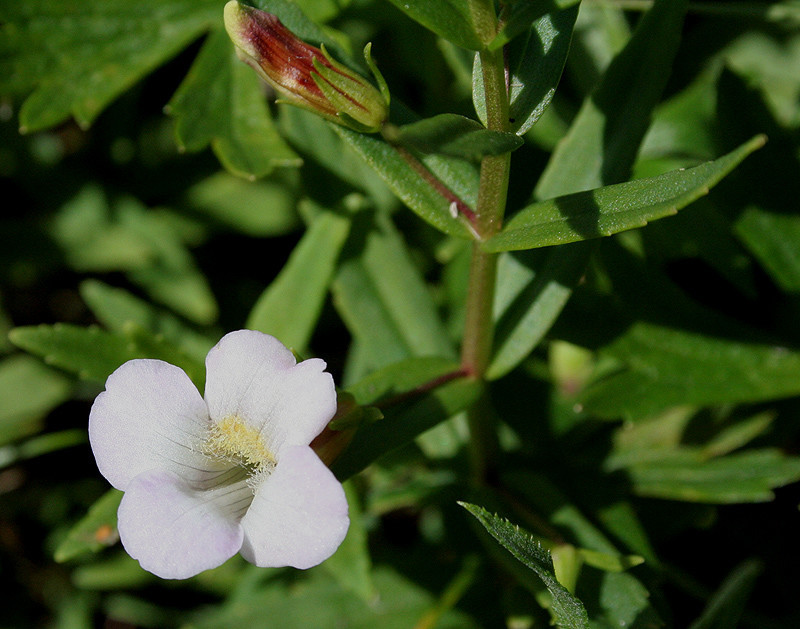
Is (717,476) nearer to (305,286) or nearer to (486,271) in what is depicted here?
(486,271)

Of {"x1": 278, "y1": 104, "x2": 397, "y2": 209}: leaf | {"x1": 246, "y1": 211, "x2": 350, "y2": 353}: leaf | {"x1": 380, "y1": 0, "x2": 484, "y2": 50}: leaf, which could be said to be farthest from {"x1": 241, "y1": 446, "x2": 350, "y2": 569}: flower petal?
{"x1": 278, "y1": 104, "x2": 397, "y2": 209}: leaf

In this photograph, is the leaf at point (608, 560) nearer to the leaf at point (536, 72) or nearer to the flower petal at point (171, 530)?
the flower petal at point (171, 530)

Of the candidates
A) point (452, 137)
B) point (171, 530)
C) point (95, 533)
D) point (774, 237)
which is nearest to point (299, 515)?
point (171, 530)

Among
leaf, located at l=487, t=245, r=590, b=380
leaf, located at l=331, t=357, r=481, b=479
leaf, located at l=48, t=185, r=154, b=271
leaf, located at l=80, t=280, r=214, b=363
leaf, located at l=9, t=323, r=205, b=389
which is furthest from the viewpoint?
leaf, located at l=48, t=185, r=154, b=271

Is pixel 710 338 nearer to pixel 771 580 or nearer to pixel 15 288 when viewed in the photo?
pixel 771 580

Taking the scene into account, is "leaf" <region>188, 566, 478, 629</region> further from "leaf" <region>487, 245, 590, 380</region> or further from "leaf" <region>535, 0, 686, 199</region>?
"leaf" <region>535, 0, 686, 199</region>

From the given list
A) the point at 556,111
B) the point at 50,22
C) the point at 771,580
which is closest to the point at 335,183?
the point at 556,111

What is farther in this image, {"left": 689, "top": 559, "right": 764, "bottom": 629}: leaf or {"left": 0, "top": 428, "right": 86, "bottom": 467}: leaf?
{"left": 0, "top": 428, "right": 86, "bottom": 467}: leaf
